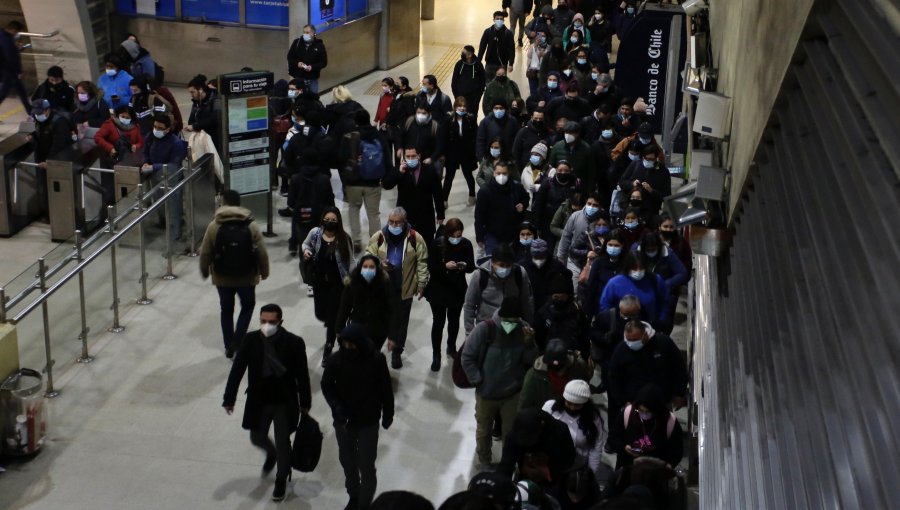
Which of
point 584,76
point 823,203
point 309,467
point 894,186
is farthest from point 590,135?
point 894,186

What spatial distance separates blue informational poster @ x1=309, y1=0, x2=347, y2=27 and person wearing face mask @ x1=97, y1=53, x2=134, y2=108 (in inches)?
191

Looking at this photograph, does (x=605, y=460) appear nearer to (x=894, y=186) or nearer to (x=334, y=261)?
(x=334, y=261)

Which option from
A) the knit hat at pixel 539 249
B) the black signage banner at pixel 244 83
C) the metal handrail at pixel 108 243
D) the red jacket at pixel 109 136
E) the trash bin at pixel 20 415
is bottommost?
the trash bin at pixel 20 415

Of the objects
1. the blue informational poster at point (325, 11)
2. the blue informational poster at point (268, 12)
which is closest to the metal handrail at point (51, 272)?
the blue informational poster at point (325, 11)

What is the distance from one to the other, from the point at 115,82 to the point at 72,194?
3367 mm

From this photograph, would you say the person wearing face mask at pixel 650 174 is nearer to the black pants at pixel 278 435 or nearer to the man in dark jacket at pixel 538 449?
the black pants at pixel 278 435

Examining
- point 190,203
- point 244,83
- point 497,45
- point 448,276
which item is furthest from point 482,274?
point 497,45

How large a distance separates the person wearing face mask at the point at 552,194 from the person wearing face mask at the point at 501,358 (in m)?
3.05

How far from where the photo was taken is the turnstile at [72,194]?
14.0 meters

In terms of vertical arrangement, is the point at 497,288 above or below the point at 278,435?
above

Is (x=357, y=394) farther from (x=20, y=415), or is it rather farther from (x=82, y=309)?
(x=82, y=309)

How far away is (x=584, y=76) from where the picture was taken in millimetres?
17406

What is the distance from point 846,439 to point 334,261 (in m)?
7.65

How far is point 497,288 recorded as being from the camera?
370 inches
